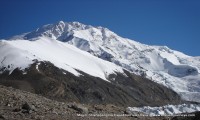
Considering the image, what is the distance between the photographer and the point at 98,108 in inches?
1547

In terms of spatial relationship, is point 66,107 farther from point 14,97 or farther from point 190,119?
point 190,119

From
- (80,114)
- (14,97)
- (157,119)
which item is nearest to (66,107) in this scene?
(80,114)

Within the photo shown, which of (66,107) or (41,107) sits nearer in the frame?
(41,107)

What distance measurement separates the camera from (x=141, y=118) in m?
38.3

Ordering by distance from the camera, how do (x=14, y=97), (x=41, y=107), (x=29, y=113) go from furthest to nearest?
(x=14, y=97), (x=41, y=107), (x=29, y=113)

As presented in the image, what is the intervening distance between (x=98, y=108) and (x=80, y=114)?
6.36 m

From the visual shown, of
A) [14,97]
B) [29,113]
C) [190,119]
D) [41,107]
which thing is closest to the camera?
[29,113]

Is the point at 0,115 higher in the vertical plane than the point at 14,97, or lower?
lower

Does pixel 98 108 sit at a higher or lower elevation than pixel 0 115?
higher

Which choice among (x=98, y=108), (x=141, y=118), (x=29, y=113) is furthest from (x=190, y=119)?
(x=29, y=113)

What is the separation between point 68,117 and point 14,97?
6.35 m

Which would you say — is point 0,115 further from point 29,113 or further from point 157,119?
point 157,119

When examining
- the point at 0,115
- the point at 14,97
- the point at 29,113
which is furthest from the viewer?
the point at 14,97

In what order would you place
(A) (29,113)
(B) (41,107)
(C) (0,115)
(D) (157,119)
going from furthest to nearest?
1. (D) (157,119)
2. (B) (41,107)
3. (A) (29,113)
4. (C) (0,115)
